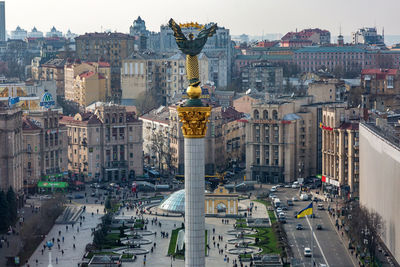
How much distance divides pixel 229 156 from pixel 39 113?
3131 centimetres

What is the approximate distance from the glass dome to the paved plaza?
5.80 ft

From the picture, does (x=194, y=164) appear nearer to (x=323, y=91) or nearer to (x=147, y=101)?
(x=323, y=91)

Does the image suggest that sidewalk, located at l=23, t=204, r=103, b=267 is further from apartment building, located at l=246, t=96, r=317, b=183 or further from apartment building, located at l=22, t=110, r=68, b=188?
apartment building, located at l=246, t=96, r=317, b=183

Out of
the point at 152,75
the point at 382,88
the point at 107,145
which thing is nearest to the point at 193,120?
the point at 107,145

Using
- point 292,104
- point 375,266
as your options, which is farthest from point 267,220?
point 292,104

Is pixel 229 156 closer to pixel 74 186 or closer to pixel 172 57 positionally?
pixel 74 186

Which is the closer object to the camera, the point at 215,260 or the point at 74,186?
the point at 215,260

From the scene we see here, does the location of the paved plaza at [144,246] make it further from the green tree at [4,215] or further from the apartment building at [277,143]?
the apartment building at [277,143]

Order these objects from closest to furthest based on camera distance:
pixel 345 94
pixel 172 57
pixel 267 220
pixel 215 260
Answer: pixel 215 260, pixel 267 220, pixel 345 94, pixel 172 57

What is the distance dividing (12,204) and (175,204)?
60.2 feet

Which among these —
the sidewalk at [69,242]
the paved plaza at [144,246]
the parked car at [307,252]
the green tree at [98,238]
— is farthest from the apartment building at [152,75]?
the parked car at [307,252]

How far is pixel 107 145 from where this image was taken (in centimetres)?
13838

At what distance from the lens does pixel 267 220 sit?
110062 mm

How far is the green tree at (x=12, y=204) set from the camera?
106 meters
